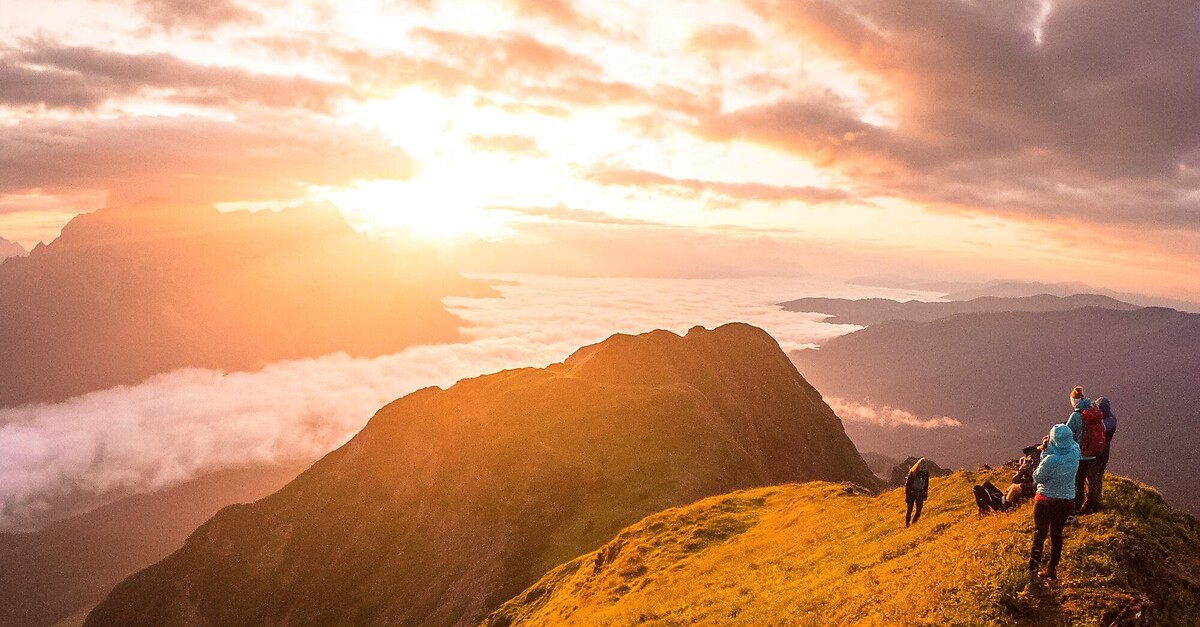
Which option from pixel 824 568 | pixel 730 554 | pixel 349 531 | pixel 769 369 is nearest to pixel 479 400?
pixel 349 531

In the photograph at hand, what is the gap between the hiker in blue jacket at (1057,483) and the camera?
667 inches

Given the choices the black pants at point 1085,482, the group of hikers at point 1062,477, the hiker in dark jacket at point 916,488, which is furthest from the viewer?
the hiker in dark jacket at point 916,488

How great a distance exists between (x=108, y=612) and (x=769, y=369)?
8085 inches

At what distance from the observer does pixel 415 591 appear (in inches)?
4102

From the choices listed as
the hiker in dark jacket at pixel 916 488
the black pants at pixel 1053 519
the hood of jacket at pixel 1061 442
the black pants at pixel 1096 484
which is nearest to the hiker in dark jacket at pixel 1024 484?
the black pants at pixel 1096 484

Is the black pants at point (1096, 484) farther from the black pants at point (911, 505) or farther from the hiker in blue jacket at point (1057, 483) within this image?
the black pants at point (911, 505)

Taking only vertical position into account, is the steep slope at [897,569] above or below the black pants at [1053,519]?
below

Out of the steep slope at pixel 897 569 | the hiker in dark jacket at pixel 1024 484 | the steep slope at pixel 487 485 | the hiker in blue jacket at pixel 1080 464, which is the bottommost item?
the steep slope at pixel 487 485

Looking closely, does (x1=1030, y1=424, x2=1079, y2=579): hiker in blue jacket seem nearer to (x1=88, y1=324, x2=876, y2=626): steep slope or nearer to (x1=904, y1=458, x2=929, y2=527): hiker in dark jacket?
(x1=904, y1=458, x2=929, y2=527): hiker in dark jacket

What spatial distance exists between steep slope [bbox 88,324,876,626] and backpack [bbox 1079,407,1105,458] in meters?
80.4

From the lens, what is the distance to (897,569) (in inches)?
960

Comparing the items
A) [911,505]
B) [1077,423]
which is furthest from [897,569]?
[1077,423]

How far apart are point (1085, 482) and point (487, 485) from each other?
109682 mm

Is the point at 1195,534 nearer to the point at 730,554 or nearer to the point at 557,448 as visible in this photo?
the point at 730,554
